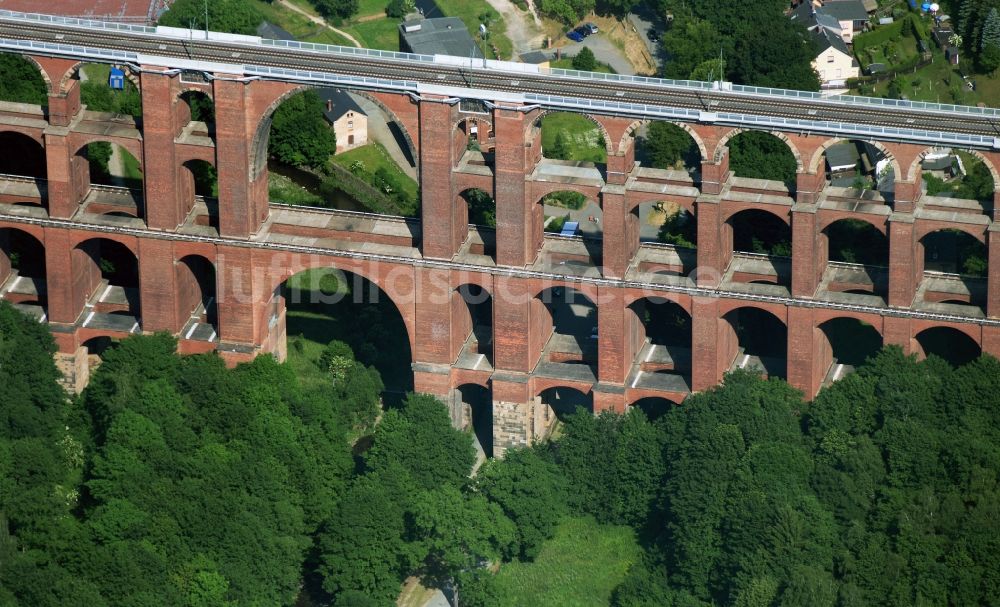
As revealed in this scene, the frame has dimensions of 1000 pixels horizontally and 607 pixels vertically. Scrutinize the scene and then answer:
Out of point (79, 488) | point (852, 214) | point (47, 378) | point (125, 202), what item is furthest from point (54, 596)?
point (852, 214)

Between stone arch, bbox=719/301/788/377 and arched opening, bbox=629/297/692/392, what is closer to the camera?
arched opening, bbox=629/297/692/392

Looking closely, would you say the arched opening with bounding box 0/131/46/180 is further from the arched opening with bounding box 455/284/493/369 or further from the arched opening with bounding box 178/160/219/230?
the arched opening with bounding box 455/284/493/369

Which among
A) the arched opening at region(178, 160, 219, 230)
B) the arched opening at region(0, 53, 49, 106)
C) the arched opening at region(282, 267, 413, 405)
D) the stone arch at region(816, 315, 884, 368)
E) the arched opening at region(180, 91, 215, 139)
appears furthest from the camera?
the arched opening at region(180, 91, 215, 139)

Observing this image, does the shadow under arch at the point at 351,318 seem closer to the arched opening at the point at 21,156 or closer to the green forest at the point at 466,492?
the green forest at the point at 466,492

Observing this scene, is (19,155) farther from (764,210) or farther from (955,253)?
(955,253)

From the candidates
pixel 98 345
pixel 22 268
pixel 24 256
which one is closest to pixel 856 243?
pixel 98 345

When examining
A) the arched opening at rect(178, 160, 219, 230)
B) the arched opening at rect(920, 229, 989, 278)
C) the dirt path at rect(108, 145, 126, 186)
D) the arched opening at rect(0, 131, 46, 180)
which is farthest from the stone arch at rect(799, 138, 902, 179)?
the arched opening at rect(0, 131, 46, 180)
